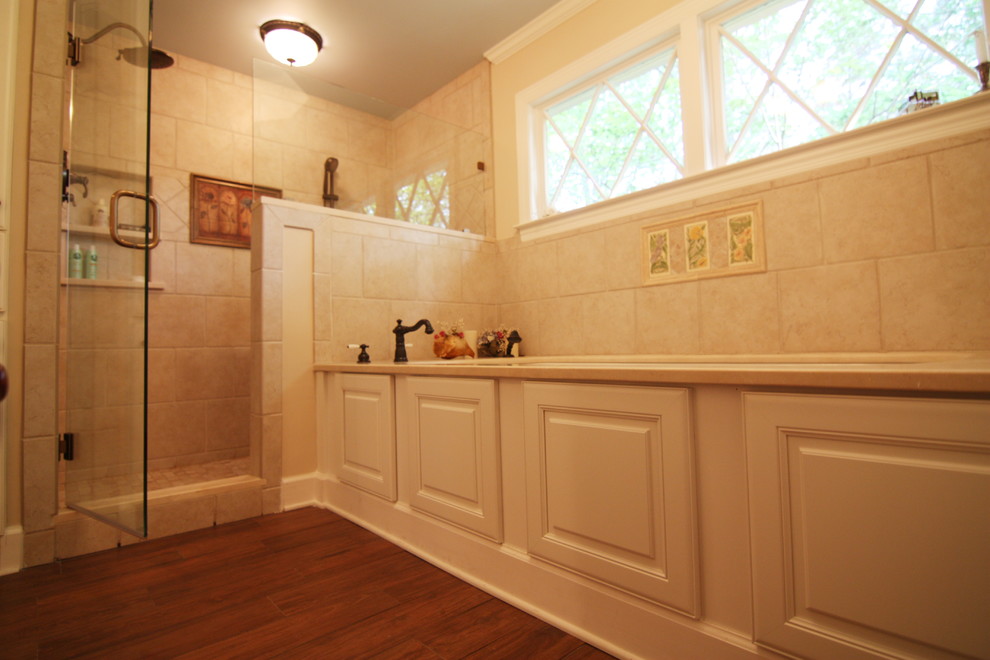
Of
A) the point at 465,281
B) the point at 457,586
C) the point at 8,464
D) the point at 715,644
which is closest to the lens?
the point at 715,644

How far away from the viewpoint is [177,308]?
9.67 feet

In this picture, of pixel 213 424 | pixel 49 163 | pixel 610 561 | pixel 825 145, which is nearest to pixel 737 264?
pixel 825 145

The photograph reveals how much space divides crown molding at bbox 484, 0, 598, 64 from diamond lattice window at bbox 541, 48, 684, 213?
40 cm

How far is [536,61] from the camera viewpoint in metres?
2.93

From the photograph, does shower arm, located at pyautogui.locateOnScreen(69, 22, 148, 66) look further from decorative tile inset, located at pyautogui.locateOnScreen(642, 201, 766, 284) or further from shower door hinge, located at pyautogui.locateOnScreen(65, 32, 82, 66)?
decorative tile inset, located at pyautogui.locateOnScreen(642, 201, 766, 284)

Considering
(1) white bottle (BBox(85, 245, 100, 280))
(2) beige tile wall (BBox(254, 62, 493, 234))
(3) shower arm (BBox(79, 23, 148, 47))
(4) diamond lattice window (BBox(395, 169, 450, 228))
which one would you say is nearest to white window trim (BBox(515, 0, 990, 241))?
(2) beige tile wall (BBox(254, 62, 493, 234))

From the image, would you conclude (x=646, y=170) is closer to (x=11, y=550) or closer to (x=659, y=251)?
(x=659, y=251)

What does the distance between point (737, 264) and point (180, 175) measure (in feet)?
10.4

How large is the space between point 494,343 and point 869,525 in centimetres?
212

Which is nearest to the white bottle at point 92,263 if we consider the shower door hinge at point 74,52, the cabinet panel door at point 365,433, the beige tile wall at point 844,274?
the shower door hinge at point 74,52

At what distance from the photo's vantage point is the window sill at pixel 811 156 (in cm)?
150

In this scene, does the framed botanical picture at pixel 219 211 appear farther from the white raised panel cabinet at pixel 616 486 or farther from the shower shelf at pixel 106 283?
the white raised panel cabinet at pixel 616 486

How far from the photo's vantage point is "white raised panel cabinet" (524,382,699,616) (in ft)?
3.30

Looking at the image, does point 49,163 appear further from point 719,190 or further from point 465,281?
point 719,190
